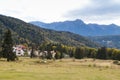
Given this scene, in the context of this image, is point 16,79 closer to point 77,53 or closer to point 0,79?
point 0,79

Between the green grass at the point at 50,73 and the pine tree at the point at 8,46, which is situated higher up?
the pine tree at the point at 8,46

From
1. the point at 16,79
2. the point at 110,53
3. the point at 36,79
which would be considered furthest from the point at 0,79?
the point at 110,53

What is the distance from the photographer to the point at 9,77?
1265 inches

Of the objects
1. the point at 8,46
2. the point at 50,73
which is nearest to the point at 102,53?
the point at 8,46

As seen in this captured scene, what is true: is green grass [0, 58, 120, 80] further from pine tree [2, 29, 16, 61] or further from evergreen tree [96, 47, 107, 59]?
evergreen tree [96, 47, 107, 59]

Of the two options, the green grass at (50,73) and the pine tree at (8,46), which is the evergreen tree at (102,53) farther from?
the green grass at (50,73)

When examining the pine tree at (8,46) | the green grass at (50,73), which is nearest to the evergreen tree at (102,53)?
the pine tree at (8,46)

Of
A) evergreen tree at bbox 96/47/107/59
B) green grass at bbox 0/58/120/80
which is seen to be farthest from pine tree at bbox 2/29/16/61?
evergreen tree at bbox 96/47/107/59

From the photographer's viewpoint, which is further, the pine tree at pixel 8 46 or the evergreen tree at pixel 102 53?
the evergreen tree at pixel 102 53

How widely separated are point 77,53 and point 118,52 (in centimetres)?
2384

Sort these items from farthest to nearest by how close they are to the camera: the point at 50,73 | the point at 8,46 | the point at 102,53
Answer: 1. the point at 102,53
2. the point at 8,46
3. the point at 50,73

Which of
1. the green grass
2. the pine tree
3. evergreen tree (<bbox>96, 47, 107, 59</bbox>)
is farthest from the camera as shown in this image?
evergreen tree (<bbox>96, 47, 107, 59</bbox>)

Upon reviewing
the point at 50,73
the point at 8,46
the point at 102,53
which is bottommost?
the point at 50,73

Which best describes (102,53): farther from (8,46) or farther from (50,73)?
(50,73)
